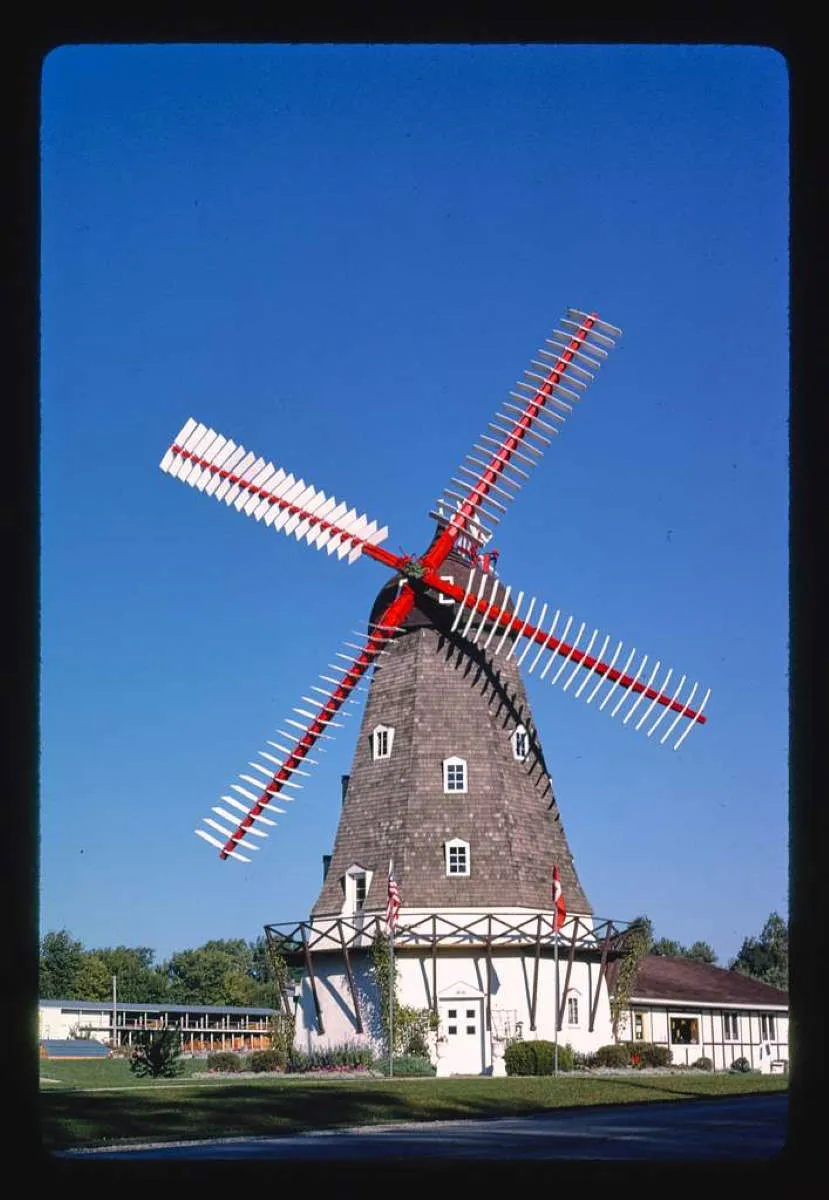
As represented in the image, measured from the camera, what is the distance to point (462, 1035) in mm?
33188

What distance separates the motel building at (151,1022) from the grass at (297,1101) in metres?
23.5

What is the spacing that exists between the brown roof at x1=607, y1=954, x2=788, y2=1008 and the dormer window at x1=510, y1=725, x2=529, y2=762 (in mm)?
8313

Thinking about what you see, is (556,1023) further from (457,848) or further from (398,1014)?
(457,848)

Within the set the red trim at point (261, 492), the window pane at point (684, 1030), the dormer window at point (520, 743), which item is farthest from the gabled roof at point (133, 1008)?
the red trim at point (261, 492)

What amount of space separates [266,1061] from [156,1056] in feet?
17.2

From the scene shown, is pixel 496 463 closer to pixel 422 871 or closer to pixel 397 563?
pixel 397 563

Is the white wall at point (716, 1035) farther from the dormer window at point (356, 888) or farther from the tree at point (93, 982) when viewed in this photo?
the tree at point (93, 982)

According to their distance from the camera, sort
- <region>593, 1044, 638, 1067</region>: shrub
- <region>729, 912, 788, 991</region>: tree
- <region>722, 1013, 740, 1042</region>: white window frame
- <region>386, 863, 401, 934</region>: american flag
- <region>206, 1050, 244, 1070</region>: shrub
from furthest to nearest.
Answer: <region>729, 912, 788, 991</region>: tree → <region>722, 1013, 740, 1042</region>: white window frame → <region>206, 1050, 244, 1070</region>: shrub → <region>593, 1044, 638, 1067</region>: shrub → <region>386, 863, 401, 934</region>: american flag

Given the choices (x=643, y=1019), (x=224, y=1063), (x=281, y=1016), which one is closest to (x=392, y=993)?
(x=281, y=1016)

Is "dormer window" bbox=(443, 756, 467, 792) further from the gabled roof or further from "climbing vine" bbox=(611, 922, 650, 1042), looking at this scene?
the gabled roof

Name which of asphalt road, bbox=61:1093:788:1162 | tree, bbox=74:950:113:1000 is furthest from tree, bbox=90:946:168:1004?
asphalt road, bbox=61:1093:788:1162

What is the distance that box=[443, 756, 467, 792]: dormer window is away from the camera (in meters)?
34.4

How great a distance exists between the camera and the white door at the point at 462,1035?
32.8 m
